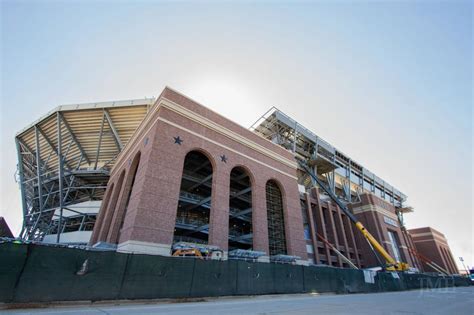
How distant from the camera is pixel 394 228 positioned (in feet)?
164

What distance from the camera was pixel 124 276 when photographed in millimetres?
10164

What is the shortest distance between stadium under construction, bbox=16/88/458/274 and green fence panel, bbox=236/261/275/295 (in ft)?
14.6

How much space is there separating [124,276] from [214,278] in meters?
4.85

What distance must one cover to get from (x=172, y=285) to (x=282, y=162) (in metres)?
21.8

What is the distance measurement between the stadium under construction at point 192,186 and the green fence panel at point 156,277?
204 inches

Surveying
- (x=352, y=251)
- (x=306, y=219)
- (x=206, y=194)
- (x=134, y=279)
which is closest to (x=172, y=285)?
(x=134, y=279)

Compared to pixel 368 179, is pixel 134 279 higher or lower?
lower

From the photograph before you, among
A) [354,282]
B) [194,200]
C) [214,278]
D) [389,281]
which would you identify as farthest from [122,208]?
[389,281]

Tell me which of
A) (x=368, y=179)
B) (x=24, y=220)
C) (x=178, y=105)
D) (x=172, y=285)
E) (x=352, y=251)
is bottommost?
(x=172, y=285)

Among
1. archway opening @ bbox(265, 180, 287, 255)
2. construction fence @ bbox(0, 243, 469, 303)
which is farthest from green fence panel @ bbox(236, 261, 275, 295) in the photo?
archway opening @ bbox(265, 180, 287, 255)

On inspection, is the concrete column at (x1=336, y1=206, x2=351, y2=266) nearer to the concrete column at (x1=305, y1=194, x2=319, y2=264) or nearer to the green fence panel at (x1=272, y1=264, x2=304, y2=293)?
the concrete column at (x1=305, y1=194, x2=319, y2=264)

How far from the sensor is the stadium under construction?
19.2 meters

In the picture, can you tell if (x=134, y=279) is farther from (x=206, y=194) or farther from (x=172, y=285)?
(x=206, y=194)

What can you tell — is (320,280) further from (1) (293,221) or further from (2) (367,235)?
(2) (367,235)
